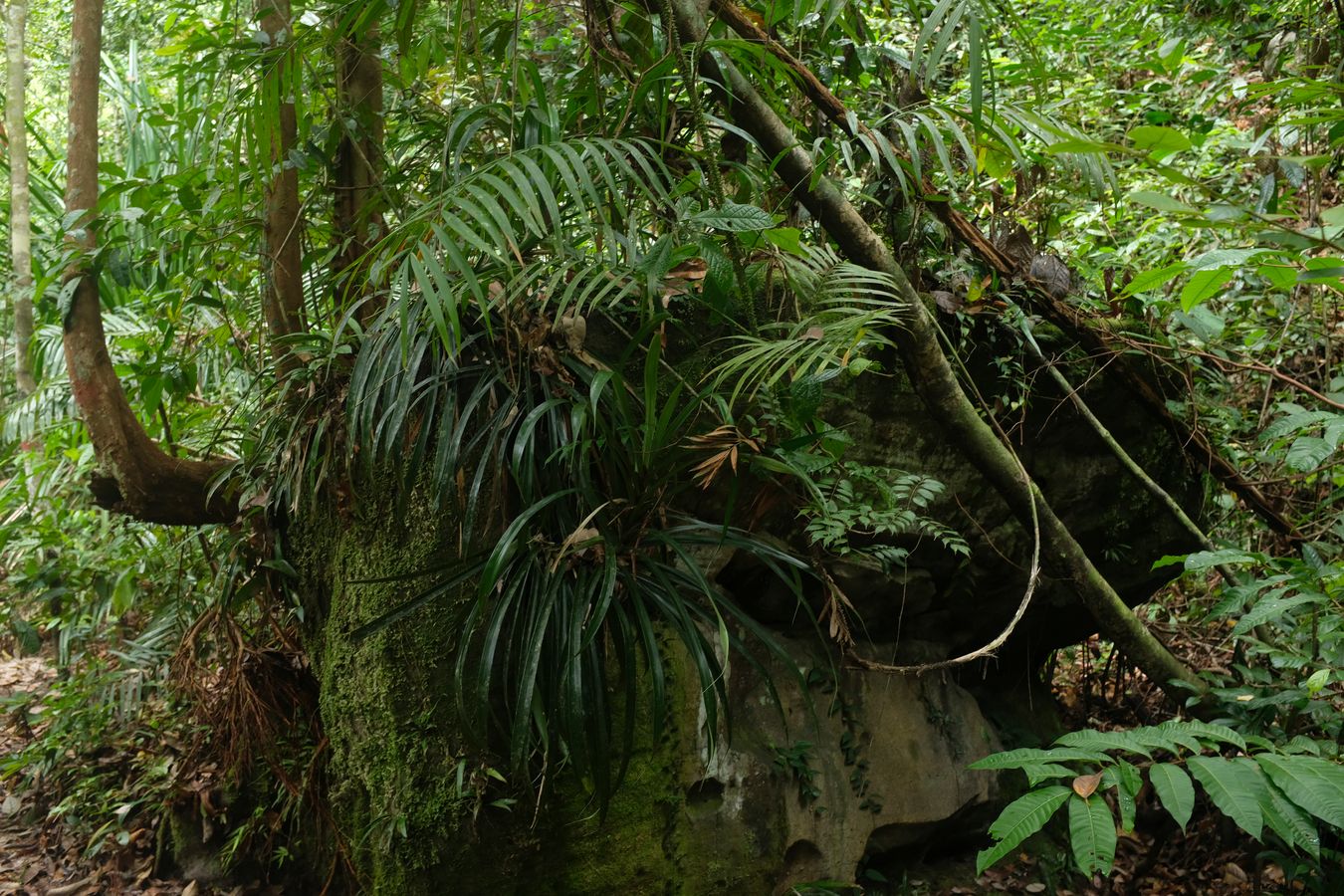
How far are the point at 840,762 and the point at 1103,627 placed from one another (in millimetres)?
938

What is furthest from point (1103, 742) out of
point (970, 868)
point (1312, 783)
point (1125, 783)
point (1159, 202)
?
point (970, 868)

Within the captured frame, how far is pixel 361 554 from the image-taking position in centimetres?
256

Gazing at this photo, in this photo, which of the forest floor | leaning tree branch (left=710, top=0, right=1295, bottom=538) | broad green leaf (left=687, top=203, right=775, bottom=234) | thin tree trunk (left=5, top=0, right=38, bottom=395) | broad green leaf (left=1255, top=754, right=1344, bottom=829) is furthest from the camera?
thin tree trunk (left=5, top=0, right=38, bottom=395)

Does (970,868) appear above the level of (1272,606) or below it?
below

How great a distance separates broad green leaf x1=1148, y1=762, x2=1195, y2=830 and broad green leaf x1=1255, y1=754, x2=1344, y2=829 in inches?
7.7

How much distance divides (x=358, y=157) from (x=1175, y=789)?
2.85 metres

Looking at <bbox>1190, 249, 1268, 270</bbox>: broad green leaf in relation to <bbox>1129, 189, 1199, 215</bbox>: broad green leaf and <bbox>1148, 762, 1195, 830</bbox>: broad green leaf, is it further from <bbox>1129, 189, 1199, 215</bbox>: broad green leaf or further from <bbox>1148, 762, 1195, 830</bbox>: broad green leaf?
<bbox>1148, 762, 1195, 830</bbox>: broad green leaf

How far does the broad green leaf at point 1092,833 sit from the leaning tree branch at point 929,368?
1216 millimetres

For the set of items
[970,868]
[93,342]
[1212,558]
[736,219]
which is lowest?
[970,868]

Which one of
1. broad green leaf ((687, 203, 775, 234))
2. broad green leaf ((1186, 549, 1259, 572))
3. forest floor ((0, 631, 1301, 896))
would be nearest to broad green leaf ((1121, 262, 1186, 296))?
broad green leaf ((687, 203, 775, 234))

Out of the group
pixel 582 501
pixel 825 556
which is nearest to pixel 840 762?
pixel 825 556

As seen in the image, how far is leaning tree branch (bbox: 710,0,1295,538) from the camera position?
264 cm

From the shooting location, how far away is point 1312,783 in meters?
1.68

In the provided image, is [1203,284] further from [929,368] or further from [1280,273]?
[929,368]
